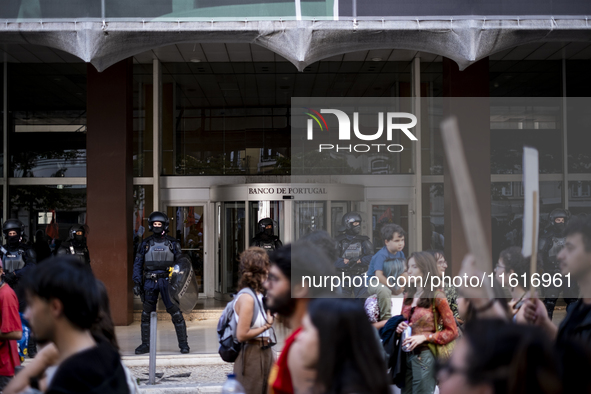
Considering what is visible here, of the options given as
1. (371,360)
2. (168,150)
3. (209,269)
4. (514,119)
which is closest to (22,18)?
(168,150)

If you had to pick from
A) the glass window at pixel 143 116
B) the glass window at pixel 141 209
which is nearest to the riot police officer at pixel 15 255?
the glass window at pixel 141 209

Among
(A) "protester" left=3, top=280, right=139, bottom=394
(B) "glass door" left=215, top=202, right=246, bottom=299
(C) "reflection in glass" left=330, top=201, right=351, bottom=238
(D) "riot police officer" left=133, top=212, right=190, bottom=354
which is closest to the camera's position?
(A) "protester" left=3, top=280, right=139, bottom=394

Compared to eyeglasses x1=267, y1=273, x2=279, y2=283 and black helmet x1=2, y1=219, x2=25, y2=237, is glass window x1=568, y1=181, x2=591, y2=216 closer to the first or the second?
black helmet x1=2, y1=219, x2=25, y2=237

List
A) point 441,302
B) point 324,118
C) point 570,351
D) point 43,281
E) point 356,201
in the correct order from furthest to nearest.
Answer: point 356,201, point 324,118, point 441,302, point 43,281, point 570,351

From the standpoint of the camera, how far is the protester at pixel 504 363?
3.81 ft

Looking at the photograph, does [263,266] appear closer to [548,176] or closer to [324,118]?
[324,118]

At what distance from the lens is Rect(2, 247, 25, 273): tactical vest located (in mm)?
7816

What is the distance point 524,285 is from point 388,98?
8.52m

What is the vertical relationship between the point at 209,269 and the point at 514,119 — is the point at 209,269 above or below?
below

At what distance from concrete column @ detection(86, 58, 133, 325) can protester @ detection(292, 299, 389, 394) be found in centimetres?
847

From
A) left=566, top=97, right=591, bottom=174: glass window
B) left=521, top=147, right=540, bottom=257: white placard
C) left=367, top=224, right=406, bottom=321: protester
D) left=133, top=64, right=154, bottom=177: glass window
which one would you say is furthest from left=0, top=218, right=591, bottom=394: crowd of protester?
left=566, top=97, right=591, bottom=174: glass window

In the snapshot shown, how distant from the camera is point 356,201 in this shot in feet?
37.6

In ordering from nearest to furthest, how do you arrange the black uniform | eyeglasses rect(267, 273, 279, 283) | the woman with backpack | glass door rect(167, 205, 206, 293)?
eyeglasses rect(267, 273, 279, 283) → the woman with backpack → the black uniform → glass door rect(167, 205, 206, 293)

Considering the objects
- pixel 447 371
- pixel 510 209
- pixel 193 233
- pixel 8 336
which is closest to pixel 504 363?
pixel 447 371
